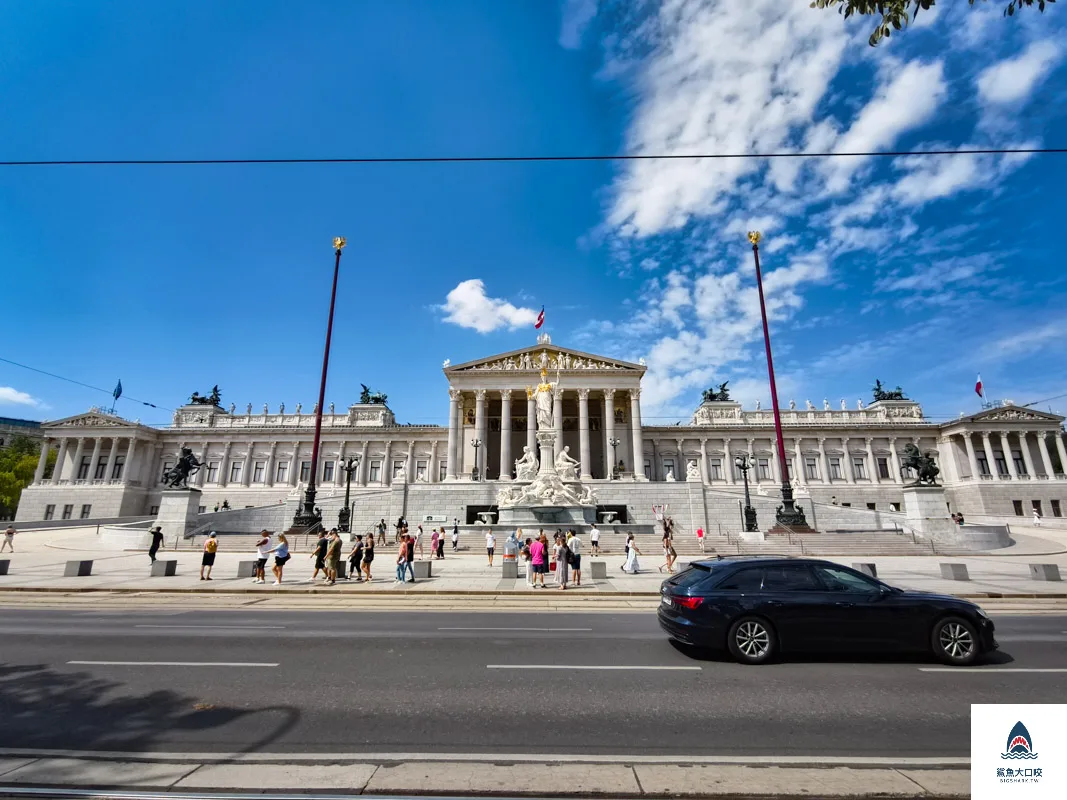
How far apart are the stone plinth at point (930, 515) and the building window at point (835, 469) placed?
135ft

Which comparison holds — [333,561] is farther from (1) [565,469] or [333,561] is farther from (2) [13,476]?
(2) [13,476]

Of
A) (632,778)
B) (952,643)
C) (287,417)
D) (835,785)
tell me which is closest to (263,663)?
(632,778)

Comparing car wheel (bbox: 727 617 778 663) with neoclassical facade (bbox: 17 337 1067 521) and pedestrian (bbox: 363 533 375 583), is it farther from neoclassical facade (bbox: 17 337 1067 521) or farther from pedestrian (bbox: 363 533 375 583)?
neoclassical facade (bbox: 17 337 1067 521)

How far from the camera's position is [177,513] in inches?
1375

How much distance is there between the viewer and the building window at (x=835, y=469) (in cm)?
7275

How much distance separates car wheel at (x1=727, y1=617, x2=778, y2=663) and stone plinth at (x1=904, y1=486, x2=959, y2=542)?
33.4 metres

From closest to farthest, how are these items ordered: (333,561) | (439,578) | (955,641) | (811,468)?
(955,641)
(333,561)
(439,578)
(811,468)

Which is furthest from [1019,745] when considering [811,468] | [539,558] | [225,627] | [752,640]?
[811,468]

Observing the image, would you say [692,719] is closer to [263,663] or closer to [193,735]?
[193,735]

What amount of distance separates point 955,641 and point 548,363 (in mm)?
59865

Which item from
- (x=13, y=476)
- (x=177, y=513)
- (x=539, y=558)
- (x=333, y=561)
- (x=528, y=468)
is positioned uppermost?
(x=13, y=476)

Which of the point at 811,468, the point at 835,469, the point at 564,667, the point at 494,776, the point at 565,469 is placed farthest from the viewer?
the point at 835,469

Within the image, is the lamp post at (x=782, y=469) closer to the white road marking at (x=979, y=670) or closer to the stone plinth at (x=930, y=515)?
the stone plinth at (x=930, y=515)

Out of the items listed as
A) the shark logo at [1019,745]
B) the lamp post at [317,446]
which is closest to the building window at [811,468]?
the lamp post at [317,446]
